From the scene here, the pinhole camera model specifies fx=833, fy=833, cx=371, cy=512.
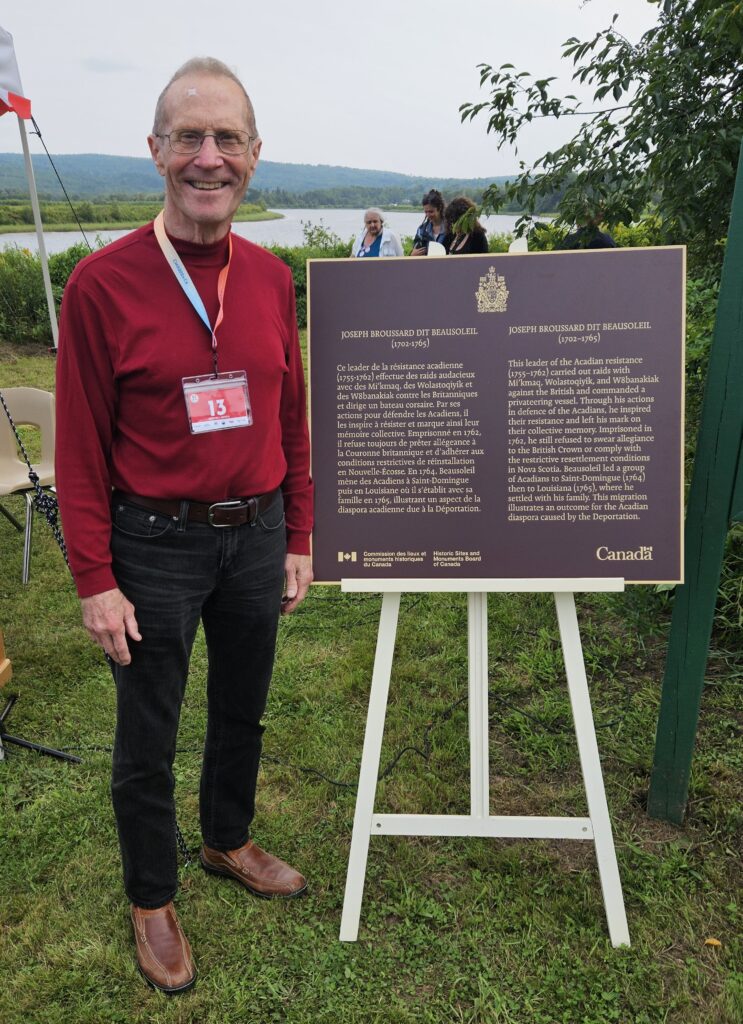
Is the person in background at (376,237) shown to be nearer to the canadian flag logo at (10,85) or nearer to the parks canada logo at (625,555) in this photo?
the canadian flag logo at (10,85)

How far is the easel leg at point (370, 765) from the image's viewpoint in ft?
7.63

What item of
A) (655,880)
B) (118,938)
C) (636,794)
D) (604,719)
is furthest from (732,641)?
(118,938)

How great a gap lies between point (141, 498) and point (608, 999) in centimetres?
179

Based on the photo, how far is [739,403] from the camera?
2373 mm

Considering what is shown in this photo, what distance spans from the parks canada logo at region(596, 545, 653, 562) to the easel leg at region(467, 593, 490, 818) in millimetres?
354

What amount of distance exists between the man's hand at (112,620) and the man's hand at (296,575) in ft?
1.64

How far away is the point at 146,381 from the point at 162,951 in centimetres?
158

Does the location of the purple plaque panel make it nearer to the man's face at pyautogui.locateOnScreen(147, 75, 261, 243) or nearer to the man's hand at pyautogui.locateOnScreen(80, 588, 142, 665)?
the man's face at pyautogui.locateOnScreen(147, 75, 261, 243)

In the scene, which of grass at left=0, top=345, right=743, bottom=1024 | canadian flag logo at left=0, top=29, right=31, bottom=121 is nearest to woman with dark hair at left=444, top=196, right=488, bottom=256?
canadian flag logo at left=0, top=29, right=31, bottom=121

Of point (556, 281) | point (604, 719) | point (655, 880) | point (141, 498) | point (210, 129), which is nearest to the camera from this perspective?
point (210, 129)

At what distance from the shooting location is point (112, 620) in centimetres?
194

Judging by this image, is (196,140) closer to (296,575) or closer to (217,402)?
(217,402)

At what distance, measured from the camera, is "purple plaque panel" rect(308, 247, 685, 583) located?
215 cm

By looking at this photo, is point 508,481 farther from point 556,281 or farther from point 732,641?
point 732,641
